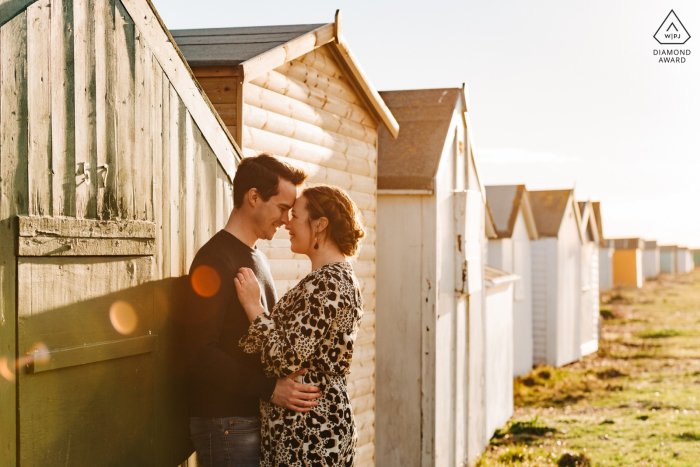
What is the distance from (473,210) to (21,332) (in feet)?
23.5

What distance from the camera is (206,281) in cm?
322

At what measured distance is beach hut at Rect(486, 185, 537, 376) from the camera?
1664 cm

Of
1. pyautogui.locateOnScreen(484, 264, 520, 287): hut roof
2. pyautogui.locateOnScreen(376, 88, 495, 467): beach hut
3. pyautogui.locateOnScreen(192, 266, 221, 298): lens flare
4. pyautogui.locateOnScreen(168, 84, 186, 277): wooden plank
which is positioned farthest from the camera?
pyautogui.locateOnScreen(484, 264, 520, 287): hut roof

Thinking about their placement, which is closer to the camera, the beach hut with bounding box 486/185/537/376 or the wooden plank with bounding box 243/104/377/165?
the wooden plank with bounding box 243/104/377/165

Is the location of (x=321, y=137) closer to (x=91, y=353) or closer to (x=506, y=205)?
(x=91, y=353)

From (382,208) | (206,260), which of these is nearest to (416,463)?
(382,208)

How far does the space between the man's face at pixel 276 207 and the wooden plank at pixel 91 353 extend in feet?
2.58

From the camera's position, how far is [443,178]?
8.13 meters

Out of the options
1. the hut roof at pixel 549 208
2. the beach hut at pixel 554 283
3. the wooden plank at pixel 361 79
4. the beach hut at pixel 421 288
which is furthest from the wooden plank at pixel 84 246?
the hut roof at pixel 549 208

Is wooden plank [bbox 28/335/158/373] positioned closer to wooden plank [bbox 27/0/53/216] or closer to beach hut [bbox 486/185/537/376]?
wooden plank [bbox 27/0/53/216]

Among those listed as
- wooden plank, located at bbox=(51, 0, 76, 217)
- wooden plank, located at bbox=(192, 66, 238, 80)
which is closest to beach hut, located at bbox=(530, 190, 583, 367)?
wooden plank, located at bbox=(192, 66, 238, 80)

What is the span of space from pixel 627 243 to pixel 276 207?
5946 cm

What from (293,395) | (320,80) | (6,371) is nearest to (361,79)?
(320,80)

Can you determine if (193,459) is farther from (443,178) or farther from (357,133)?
(443,178)
